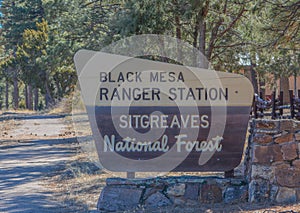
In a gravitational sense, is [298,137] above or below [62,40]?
below

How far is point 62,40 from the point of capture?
2436 centimetres

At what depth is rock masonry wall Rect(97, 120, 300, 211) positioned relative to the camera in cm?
756

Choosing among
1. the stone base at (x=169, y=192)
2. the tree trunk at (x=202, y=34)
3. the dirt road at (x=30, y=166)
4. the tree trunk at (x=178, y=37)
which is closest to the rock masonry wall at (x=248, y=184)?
the stone base at (x=169, y=192)

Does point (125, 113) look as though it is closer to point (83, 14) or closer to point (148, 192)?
point (148, 192)

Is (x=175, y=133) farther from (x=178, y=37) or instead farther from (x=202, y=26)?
(x=178, y=37)

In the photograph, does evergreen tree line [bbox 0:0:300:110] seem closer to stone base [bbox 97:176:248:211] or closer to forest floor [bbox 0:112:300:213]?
forest floor [bbox 0:112:300:213]

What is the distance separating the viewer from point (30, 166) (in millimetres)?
12828

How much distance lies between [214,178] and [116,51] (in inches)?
348

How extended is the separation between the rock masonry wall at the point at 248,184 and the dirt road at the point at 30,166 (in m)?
1.08

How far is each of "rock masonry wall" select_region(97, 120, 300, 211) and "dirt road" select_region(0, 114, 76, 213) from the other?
3.55ft

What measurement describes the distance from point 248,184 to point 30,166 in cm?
666

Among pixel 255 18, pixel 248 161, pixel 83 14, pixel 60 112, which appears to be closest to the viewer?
pixel 248 161

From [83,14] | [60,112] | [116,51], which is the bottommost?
[60,112]

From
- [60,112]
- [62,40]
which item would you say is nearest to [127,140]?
[62,40]
